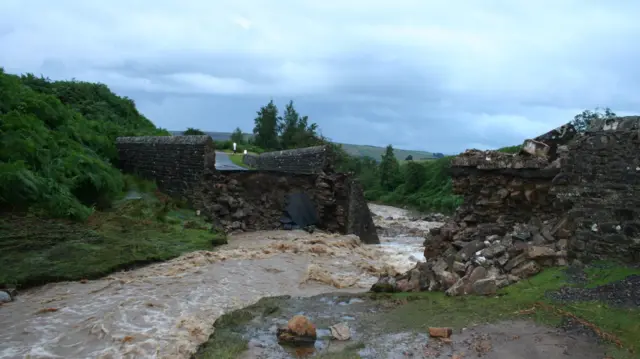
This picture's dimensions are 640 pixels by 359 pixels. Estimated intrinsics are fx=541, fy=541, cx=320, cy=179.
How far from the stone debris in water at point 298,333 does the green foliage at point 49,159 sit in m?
6.89

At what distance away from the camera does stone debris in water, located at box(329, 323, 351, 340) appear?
605 cm

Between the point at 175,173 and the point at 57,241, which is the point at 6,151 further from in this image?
the point at 175,173

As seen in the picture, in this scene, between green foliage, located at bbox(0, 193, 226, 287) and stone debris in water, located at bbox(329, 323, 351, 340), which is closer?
stone debris in water, located at bbox(329, 323, 351, 340)

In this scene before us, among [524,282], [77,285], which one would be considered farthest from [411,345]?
[77,285]

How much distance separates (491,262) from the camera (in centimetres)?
715

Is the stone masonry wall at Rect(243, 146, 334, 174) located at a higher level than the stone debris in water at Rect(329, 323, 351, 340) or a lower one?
higher

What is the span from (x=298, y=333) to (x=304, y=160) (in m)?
12.3

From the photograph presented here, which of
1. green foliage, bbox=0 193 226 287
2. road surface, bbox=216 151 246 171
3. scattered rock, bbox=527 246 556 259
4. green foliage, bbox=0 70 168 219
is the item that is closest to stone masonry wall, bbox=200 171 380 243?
road surface, bbox=216 151 246 171

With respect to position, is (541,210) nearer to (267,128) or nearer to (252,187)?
(252,187)

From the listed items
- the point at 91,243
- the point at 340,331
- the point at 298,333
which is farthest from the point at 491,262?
the point at 91,243

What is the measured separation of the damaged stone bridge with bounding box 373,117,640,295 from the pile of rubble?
13 millimetres

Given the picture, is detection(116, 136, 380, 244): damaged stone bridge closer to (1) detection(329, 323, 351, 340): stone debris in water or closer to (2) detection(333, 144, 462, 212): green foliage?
(1) detection(329, 323, 351, 340): stone debris in water

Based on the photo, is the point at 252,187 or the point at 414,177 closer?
the point at 252,187

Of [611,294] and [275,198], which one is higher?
[611,294]
